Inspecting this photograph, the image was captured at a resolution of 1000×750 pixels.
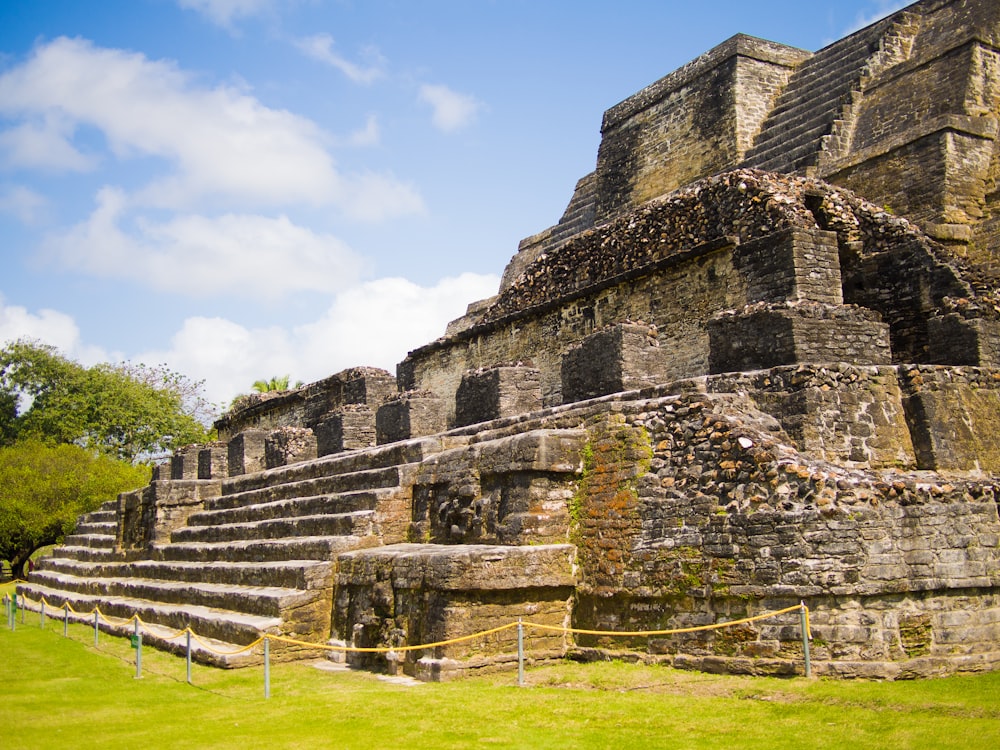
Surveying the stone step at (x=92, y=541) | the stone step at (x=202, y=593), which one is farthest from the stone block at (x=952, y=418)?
the stone step at (x=92, y=541)

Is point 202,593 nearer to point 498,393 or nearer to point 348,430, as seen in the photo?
point 498,393

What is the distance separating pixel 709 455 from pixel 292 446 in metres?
10.1

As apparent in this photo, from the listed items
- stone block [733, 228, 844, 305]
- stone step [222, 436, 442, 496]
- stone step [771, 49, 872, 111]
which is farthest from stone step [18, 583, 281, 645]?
stone step [771, 49, 872, 111]

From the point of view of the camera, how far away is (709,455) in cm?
723

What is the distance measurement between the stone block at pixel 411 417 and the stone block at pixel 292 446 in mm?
2302

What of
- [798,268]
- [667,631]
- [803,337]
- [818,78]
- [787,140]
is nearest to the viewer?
[667,631]

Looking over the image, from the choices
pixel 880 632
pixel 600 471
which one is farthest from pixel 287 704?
pixel 880 632

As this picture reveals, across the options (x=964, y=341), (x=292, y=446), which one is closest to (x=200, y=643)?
(x=292, y=446)

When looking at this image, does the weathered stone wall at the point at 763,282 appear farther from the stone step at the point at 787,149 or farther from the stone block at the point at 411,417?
the stone step at the point at 787,149

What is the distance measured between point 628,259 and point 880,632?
7186 mm

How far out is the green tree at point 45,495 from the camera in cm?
2302

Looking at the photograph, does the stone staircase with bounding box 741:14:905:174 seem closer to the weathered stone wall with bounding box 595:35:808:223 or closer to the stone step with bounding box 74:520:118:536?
the weathered stone wall with bounding box 595:35:808:223

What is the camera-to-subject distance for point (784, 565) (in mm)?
6465

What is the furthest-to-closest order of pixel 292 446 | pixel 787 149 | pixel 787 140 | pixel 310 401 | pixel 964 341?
1. pixel 310 401
2. pixel 292 446
3. pixel 787 140
4. pixel 787 149
5. pixel 964 341
